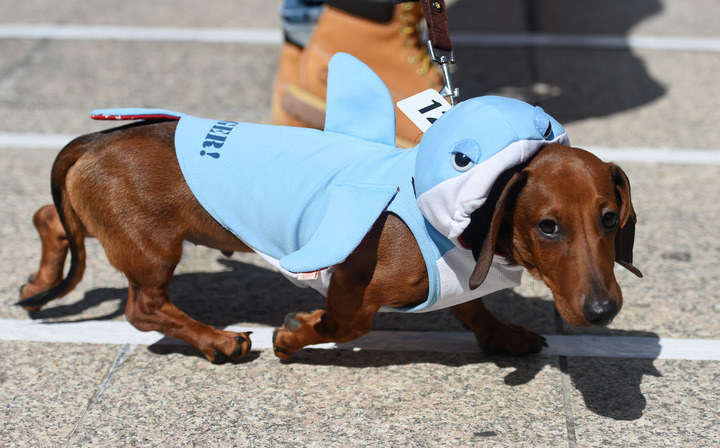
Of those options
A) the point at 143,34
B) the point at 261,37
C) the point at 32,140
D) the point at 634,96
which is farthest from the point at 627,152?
the point at 143,34

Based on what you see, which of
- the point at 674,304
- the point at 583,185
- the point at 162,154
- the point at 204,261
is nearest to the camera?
the point at 583,185

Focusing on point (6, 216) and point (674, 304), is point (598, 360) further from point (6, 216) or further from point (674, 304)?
point (6, 216)

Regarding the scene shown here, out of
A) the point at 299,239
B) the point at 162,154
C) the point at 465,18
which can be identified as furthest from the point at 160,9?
the point at 299,239

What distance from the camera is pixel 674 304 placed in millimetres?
3455

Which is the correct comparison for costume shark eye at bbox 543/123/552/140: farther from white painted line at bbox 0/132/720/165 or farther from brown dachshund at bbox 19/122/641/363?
white painted line at bbox 0/132/720/165

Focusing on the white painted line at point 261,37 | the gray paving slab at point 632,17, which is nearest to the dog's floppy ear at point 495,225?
the white painted line at point 261,37

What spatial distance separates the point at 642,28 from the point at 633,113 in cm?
181

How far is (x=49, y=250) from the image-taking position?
339 centimetres

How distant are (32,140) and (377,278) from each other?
10.4ft

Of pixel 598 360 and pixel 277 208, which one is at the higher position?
pixel 277 208

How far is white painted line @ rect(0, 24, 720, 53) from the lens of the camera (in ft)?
21.3

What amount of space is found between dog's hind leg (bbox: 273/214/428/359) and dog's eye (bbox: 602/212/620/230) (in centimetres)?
60

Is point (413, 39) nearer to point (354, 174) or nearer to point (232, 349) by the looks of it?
point (354, 174)

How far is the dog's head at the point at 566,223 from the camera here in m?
2.29
